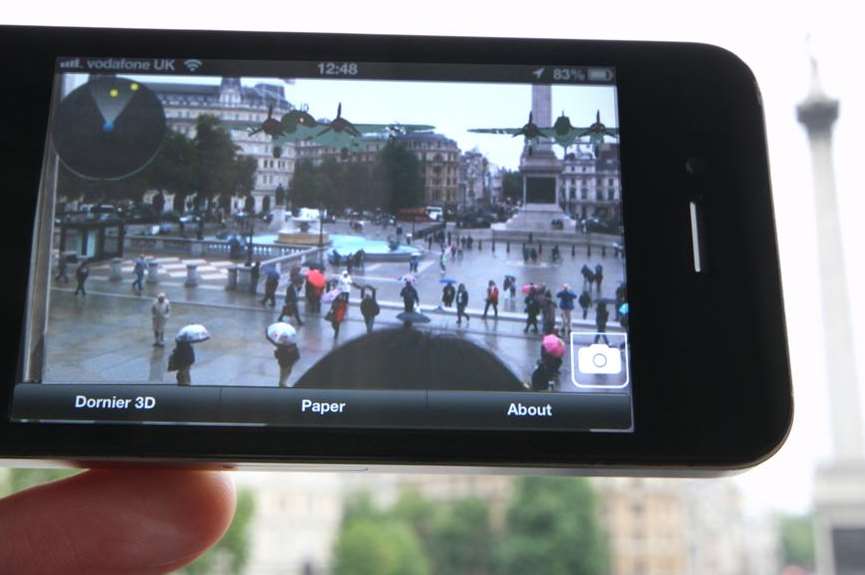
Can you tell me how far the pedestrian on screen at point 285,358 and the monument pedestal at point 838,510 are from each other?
10058mm

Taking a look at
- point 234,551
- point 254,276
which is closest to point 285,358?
point 254,276

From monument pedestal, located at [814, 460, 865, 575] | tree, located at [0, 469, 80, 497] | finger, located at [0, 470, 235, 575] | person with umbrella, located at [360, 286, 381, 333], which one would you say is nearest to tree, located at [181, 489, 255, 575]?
tree, located at [0, 469, 80, 497]

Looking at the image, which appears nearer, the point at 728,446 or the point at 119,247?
the point at 728,446

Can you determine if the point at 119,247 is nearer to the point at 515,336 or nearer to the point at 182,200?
the point at 182,200

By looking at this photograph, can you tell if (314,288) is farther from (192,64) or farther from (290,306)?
(192,64)

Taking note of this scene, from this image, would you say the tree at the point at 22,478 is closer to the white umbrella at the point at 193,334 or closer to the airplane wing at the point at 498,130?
the white umbrella at the point at 193,334

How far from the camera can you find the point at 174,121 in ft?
2.44

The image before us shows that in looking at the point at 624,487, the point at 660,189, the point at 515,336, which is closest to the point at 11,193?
the point at 515,336

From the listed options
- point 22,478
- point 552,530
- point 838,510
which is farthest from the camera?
point 552,530

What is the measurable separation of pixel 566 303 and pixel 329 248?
10.3 inches

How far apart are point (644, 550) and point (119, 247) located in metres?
13.3

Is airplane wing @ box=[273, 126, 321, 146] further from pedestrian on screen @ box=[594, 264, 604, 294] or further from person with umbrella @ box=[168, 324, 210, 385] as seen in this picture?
pedestrian on screen @ box=[594, 264, 604, 294]

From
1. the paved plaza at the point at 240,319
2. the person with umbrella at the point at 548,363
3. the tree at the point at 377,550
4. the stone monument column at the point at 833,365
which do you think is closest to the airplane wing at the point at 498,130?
the paved plaza at the point at 240,319

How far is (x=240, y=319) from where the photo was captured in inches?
28.5
